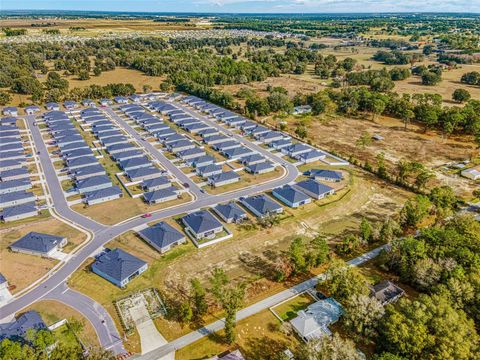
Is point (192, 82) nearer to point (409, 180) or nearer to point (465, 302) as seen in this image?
point (409, 180)

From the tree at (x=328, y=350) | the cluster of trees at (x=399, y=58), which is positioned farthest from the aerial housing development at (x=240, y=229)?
the cluster of trees at (x=399, y=58)

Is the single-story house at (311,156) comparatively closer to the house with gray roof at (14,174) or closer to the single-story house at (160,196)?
the single-story house at (160,196)

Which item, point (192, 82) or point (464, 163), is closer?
point (464, 163)

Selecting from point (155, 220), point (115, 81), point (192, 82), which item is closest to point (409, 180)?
point (155, 220)

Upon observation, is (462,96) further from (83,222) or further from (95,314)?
(95,314)

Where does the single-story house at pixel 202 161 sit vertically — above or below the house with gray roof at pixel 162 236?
above
